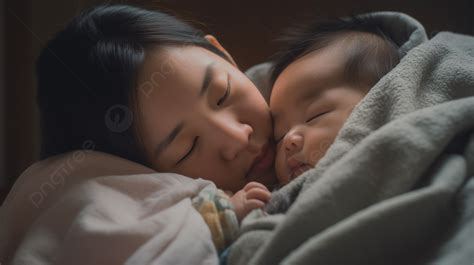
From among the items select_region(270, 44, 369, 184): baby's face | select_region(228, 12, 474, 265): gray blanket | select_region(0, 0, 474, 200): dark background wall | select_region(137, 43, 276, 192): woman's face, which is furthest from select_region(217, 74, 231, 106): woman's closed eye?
select_region(0, 0, 474, 200): dark background wall

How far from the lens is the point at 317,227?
0.49 meters

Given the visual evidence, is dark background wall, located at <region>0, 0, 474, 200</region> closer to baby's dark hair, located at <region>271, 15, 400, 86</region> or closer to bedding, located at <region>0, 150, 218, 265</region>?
baby's dark hair, located at <region>271, 15, 400, 86</region>

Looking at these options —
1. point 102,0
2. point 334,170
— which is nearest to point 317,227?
point 334,170

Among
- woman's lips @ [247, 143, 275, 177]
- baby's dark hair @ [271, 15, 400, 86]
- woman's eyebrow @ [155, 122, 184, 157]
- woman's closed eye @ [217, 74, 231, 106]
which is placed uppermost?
baby's dark hair @ [271, 15, 400, 86]

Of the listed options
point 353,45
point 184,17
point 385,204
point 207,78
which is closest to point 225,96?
point 207,78

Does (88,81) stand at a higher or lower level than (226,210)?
higher

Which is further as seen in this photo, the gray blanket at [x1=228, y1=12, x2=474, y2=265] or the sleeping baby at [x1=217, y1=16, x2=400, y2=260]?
the sleeping baby at [x1=217, y1=16, x2=400, y2=260]

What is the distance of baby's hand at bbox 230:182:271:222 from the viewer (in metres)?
0.63

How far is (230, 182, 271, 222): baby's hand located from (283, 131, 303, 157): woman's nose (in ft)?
0.34

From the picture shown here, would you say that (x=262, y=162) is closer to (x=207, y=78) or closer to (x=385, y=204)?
(x=207, y=78)

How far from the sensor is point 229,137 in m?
0.72

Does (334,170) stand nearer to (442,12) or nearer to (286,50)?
(286,50)

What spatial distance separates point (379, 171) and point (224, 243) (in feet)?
0.73

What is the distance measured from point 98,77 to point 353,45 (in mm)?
444
